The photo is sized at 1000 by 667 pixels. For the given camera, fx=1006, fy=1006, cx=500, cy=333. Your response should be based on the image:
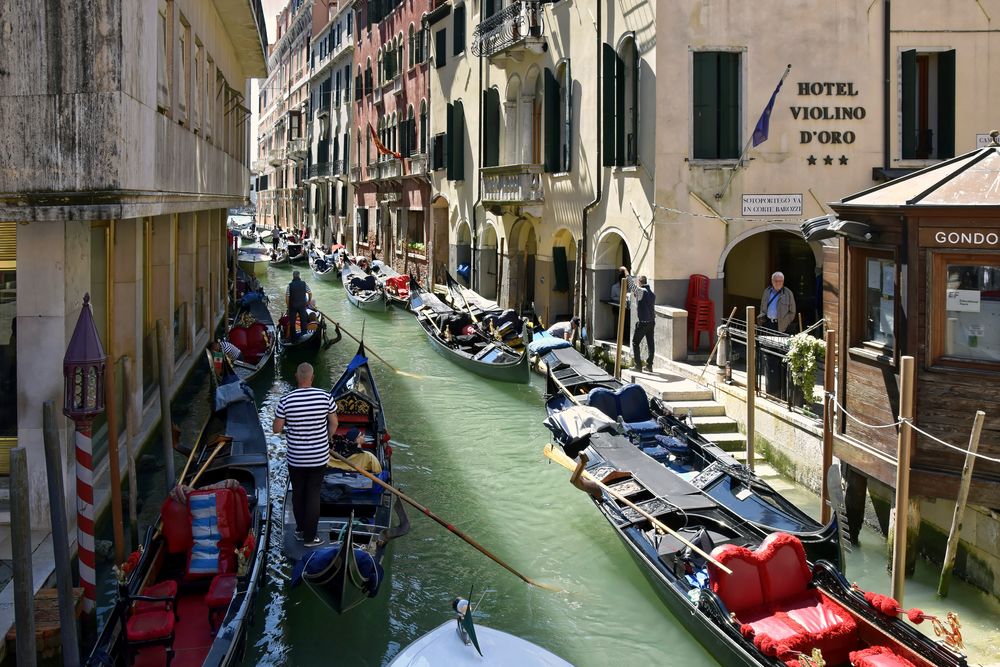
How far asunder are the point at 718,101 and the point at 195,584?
30.4 feet

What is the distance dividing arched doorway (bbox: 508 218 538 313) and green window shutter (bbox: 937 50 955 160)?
860cm

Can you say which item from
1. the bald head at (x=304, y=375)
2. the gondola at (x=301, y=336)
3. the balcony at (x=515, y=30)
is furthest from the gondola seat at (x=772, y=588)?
the balcony at (x=515, y=30)

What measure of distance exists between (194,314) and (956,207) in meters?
11.6

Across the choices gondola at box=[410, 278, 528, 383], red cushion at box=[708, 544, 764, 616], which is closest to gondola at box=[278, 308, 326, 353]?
gondola at box=[410, 278, 528, 383]

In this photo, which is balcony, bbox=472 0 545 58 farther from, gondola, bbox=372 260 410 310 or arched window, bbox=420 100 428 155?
arched window, bbox=420 100 428 155

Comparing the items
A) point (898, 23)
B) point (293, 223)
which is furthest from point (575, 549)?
point (293, 223)

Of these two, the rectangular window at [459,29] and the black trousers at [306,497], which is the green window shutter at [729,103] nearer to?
the black trousers at [306,497]

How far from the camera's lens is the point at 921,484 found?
6.93 metres

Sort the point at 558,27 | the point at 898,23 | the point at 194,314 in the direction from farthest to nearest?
the point at 558,27 → the point at 194,314 → the point at 898,23

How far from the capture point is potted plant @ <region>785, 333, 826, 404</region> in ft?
30.1

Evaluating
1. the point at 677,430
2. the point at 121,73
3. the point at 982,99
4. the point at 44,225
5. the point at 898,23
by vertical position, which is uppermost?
the point at 898,23

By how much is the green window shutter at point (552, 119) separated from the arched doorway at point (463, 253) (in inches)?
249

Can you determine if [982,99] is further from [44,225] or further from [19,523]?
[19,523]

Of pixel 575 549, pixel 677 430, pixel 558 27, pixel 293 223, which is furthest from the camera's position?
pixel 293 223
